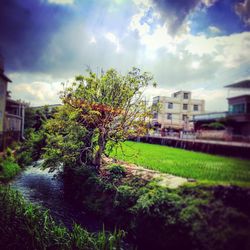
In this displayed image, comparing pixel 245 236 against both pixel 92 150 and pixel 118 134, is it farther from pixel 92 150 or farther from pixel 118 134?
pixel 92 150

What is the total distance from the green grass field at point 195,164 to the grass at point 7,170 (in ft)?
16.7

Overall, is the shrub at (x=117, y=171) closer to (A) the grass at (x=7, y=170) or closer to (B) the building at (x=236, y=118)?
(B) the building at (x=236, y=118)

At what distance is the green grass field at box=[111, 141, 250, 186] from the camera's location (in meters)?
3.76

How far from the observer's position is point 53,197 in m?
7.57

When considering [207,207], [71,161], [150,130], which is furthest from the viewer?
[71,161]

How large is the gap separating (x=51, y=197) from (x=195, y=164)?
5.02m

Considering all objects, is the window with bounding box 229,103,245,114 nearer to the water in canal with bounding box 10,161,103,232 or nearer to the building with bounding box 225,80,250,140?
the building with bounding box 225,80,250,140

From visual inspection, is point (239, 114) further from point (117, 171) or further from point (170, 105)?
point (117, 171)

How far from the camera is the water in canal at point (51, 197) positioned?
5.88 m

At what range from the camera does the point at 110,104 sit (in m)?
6.95

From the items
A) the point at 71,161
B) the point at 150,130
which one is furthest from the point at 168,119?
the point at 71,161

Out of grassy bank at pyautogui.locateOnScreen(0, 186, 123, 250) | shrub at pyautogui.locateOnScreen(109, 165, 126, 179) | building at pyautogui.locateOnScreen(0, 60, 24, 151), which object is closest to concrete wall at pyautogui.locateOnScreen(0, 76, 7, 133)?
building at pyautogui.locateOnScreen(0, 60, 24, 151)

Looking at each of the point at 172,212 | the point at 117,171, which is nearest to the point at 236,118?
the point at 172,212

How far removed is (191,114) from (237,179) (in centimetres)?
160
